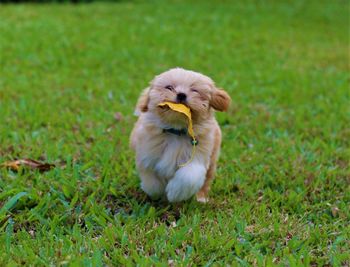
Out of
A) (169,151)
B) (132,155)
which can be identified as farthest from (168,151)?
(132,155)

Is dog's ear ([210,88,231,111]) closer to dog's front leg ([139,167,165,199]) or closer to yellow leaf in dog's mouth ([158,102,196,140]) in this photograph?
yellow leaf in dog's mouth ([158,102,196,140])

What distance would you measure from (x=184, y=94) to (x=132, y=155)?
5.28ft

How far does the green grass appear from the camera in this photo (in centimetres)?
A: 375

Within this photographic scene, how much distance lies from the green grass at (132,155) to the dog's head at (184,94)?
74 cm

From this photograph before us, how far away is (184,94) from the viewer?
388 cm

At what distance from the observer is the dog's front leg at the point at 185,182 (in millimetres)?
4020

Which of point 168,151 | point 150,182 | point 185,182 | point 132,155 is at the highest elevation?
point 168,151

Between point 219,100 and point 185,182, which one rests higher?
point 219,100

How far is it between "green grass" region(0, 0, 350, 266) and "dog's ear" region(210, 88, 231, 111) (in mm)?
777

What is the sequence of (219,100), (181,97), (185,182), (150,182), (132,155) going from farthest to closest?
(132,155)
(150,182)
(219,100)
(185,182)
(181,97)

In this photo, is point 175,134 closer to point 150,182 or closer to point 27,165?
point 150,182

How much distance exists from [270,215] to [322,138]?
7.14 feet

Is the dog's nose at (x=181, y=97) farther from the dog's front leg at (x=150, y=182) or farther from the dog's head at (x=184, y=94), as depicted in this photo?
the dog's front leg at (x=150, y=182)

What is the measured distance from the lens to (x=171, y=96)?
3910mm
